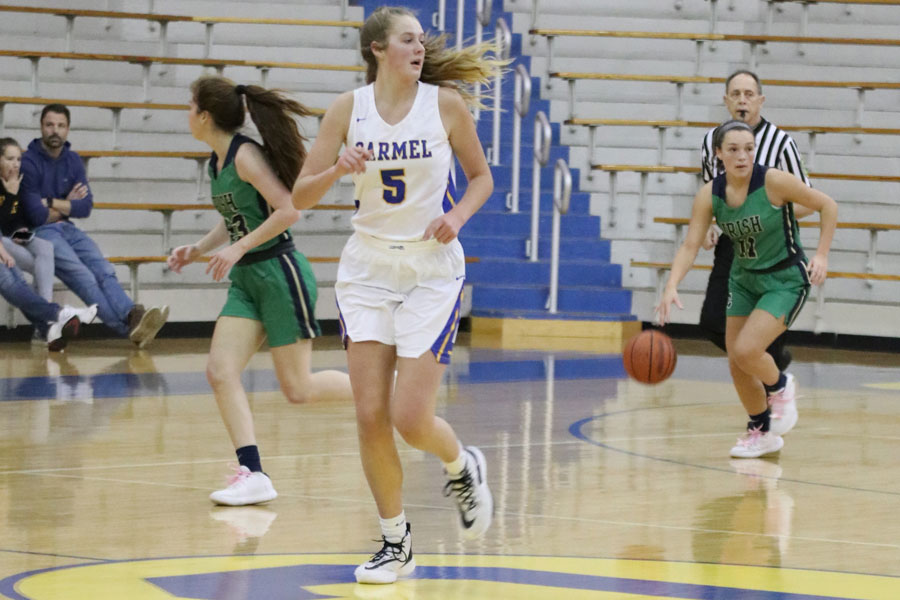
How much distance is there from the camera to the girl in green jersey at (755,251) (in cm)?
635

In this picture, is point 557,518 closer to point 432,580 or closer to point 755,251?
point 432,580

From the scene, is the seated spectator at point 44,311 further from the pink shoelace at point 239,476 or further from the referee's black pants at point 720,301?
the pink shoelace at point 239,476

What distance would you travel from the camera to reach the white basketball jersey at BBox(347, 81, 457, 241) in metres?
4.05

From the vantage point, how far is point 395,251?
4.07m

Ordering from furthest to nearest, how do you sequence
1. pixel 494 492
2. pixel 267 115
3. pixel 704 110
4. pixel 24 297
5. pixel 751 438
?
pixel 704 110 → pixel 24 297 → pixel 751 438 → pixel 494 492 → pixel 267 115

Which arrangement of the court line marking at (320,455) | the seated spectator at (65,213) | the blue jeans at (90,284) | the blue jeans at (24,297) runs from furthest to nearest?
the blue jeans at (90,284)
the seated spectator at (65,213)
the blue jeans at (24,297)
the court line marking at (320,455)

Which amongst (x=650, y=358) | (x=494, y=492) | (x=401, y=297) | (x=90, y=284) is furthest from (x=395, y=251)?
(x=90, y=284)

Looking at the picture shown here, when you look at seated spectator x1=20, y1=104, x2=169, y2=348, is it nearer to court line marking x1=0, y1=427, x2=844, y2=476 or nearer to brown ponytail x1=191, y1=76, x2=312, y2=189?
court line marking x1=0, y1=427, x2=844, y2=476

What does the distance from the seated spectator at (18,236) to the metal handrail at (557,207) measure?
3.96 m

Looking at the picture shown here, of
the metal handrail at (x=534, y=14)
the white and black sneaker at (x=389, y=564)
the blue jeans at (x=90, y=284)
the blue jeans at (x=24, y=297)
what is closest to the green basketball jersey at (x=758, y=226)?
the white and black sneaker at (x=389, y=564)

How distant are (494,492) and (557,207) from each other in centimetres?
658

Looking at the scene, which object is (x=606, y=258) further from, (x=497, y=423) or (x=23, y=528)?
(x=23, y=528)

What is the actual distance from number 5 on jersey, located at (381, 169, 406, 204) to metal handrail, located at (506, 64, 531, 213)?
7.96 m

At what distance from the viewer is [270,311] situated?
207 inches
